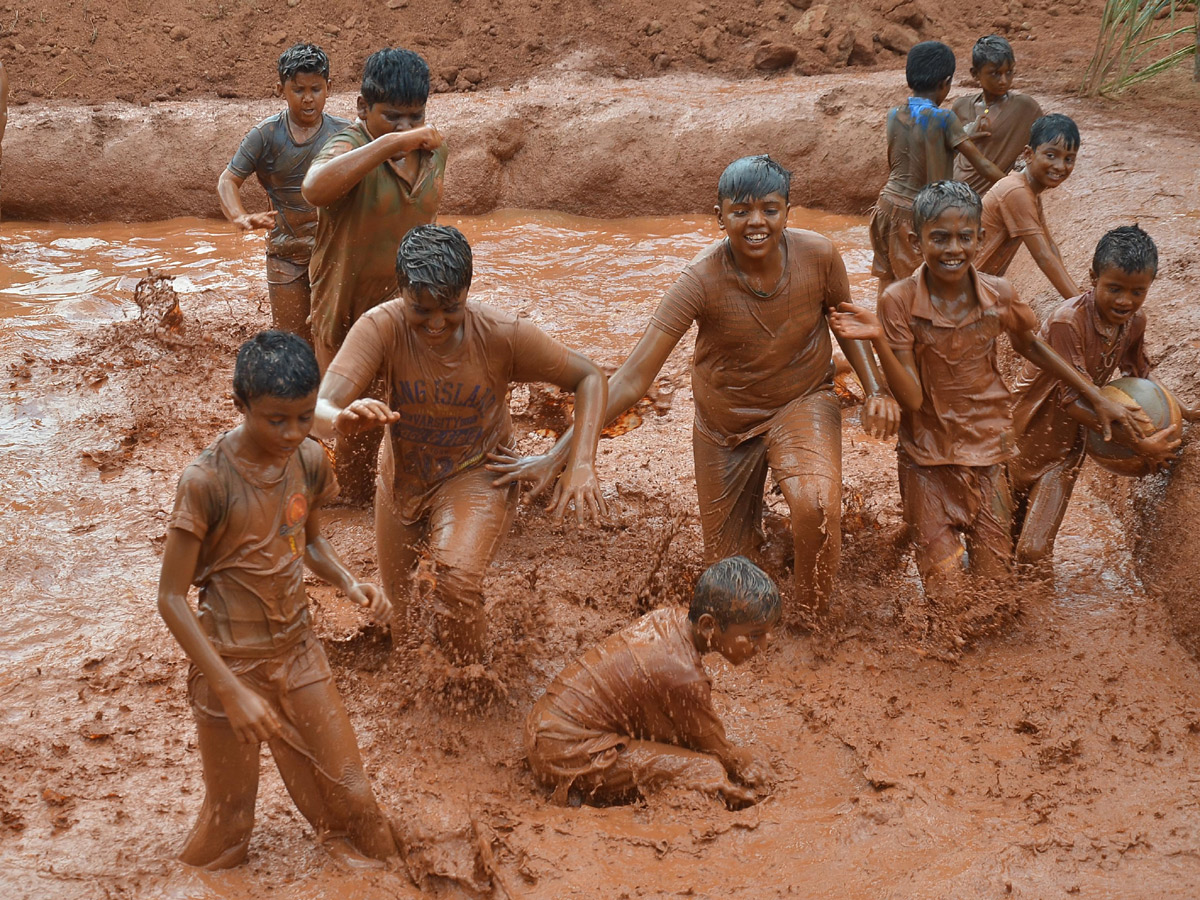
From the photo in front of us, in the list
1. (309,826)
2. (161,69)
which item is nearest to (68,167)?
(161,69)

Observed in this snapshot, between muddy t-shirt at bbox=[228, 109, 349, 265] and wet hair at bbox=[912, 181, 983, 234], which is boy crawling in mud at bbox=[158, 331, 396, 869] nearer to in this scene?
wet hair at bbox=[912, 181, 983, 234]

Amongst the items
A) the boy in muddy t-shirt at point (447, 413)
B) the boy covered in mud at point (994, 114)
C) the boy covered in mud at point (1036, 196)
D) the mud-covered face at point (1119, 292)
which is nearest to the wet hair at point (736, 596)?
the boy in muddy t-shirt at point (447, 413)

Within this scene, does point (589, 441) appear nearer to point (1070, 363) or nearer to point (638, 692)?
point (638, 692)

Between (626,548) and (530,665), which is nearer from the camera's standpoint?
(530,665)

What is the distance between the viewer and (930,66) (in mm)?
6711

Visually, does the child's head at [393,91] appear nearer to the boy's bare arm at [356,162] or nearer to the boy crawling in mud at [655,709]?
the boy's bare arm at [356,162]

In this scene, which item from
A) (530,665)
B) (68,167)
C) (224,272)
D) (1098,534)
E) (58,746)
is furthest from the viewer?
(68,167)

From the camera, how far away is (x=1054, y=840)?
11.7ft

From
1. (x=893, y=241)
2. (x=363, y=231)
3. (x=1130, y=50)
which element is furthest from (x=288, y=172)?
(x=1130, y=50)

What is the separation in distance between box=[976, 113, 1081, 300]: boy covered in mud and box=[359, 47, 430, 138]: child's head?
2.66 metres

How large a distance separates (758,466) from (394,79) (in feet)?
7.08

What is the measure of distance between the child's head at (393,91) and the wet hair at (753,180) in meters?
1.41

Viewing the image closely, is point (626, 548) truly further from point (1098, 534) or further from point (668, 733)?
point (1098, 534)

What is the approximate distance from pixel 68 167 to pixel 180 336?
12.3 ft
